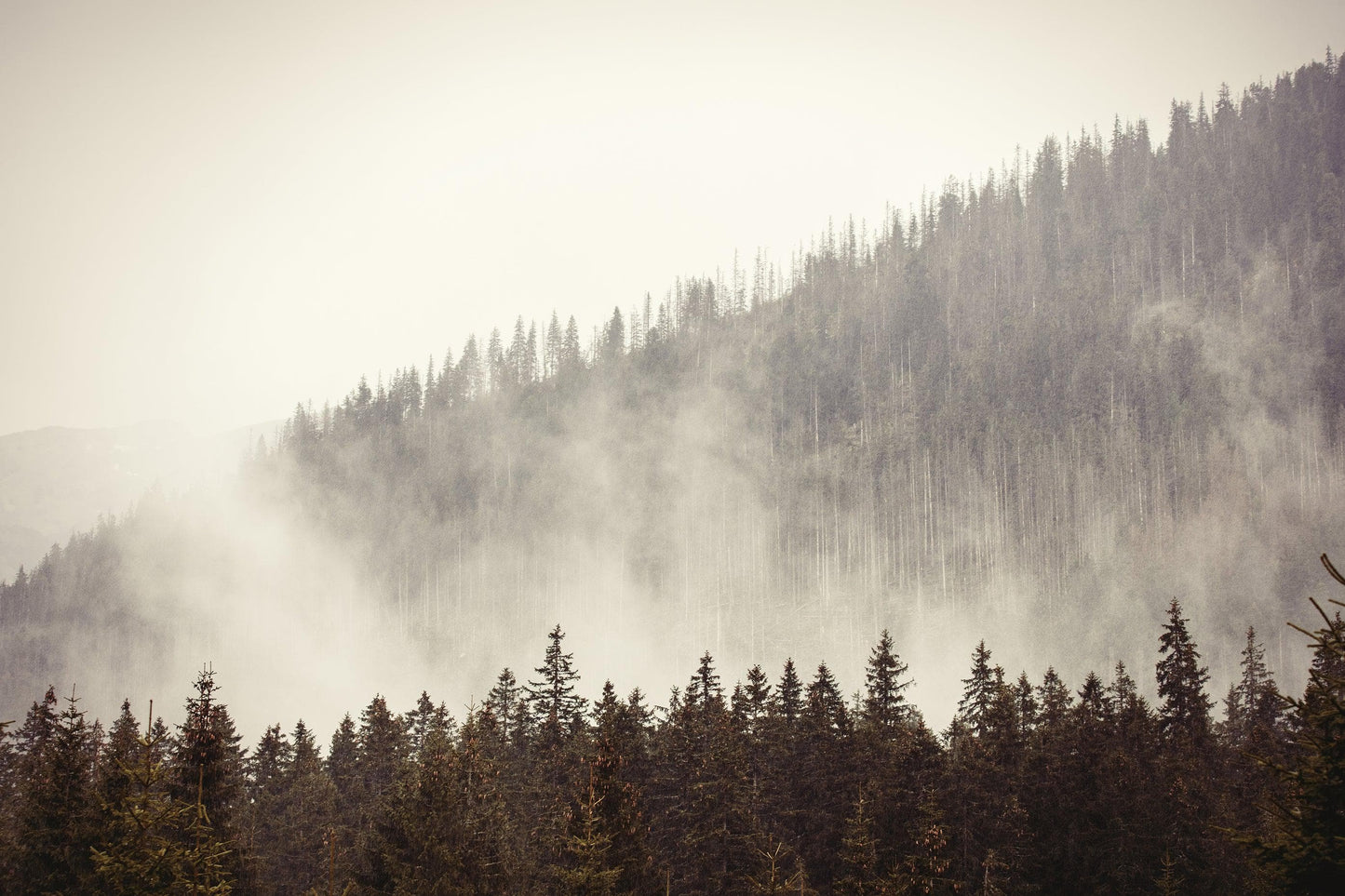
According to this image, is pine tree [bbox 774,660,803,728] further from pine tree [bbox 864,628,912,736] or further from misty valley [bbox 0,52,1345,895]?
pine tree [bbox 864,628,912,736]

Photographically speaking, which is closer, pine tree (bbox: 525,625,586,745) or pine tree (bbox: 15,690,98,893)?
pine tree (bbox: 15,690,98,893)

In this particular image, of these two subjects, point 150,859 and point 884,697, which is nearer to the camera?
point 150,859

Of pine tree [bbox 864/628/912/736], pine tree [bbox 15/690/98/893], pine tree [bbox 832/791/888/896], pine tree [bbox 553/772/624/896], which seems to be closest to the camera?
pine tree [bbox 553/772/624/896]

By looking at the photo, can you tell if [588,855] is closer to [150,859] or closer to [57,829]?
[150,859]

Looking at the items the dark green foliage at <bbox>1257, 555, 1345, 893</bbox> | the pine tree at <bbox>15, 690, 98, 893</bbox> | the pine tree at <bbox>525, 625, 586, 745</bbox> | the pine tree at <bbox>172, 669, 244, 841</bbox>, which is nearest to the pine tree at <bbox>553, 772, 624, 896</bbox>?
the pine tree at <bbox>172, 669, 244, 841</bbox>

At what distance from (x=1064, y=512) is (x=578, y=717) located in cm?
14739

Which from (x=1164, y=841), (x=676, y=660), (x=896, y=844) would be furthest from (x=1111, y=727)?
(x=676, y=660)

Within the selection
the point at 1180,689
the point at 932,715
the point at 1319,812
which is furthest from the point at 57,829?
the point at 932,715

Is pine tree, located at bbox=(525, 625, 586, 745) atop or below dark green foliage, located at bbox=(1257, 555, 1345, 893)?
atop

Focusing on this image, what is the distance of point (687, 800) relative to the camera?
40.1 metres

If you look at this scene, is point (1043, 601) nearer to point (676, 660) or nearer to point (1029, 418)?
point (1029, 418)

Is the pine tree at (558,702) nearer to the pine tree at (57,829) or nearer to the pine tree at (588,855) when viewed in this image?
the pine tree at (588,855)

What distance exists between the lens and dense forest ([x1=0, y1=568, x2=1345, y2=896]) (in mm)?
26719

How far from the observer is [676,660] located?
578ft
